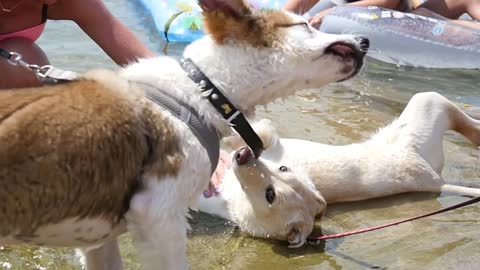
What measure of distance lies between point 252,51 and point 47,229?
39.0 inches

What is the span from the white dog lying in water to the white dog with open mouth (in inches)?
40.5

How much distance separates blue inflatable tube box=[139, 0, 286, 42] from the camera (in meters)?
7.84

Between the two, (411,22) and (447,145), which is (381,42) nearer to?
(411,22)

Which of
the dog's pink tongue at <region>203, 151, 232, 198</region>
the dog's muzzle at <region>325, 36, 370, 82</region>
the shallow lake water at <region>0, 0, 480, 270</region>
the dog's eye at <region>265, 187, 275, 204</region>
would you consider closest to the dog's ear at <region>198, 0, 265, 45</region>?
the dog's muzzle at <region>325, 36, 370, 82</region>

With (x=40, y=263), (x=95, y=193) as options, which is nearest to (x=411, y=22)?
(x=40, y=263)

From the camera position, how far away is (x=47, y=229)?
233 centimetres

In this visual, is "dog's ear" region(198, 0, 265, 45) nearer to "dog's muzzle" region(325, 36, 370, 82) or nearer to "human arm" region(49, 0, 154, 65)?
"dog's muzzle" region(325, 36, 370, 82)

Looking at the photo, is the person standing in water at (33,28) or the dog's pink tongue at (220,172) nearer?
the person standing in water at (33,28)

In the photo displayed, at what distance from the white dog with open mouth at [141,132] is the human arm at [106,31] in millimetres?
917

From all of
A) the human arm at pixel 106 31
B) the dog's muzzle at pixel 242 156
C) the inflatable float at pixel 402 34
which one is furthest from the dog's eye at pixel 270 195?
the inflatable float at pixel 402 34

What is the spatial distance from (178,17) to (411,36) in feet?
8.70

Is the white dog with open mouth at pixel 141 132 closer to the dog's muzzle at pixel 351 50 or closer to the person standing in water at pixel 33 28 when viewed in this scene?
the dog's muzzle at pixel 351 50

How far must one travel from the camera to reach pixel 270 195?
3.75m

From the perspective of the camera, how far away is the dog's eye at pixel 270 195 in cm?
374
